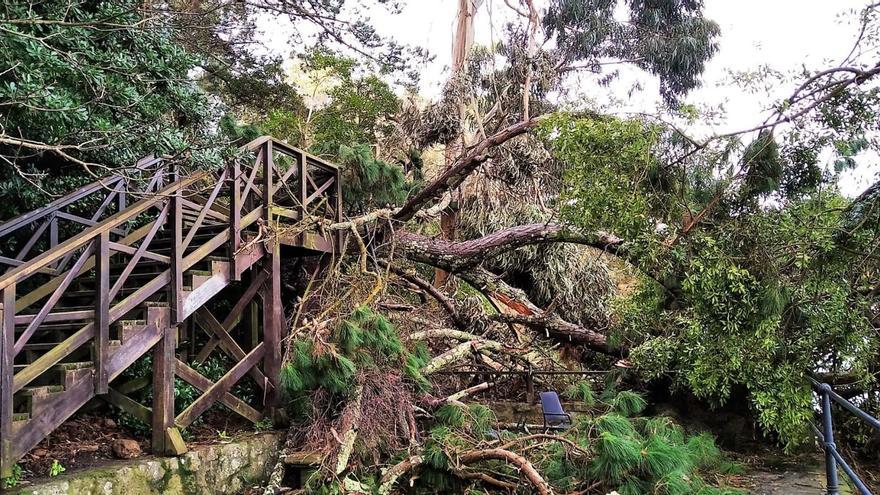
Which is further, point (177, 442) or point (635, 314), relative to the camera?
point (635, 314)

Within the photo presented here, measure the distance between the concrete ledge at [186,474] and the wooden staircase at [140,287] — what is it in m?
0.18

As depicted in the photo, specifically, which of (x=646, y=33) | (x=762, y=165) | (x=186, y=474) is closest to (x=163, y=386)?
(x=186, y=474)

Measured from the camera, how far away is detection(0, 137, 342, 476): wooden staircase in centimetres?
378

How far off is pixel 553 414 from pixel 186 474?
352cm

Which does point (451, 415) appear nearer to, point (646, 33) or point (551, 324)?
point (551, 324)

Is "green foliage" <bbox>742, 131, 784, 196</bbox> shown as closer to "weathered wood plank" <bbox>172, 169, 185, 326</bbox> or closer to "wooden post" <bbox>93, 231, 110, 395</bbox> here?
"weathered wood plank" <bbox>172, 169, 185, 326</bbox>

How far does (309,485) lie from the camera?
15.5 ft

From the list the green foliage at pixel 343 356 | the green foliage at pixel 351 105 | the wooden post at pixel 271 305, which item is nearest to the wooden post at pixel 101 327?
the green foliage at pixel 343 356

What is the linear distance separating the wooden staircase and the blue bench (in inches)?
111

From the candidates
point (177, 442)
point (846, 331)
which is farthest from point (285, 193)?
point (846, 331)

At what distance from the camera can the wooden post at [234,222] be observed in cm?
538

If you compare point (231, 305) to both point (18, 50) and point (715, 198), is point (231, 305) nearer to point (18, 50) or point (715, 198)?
point (18, 50)

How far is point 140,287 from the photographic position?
205 inches

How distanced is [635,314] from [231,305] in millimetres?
4800
